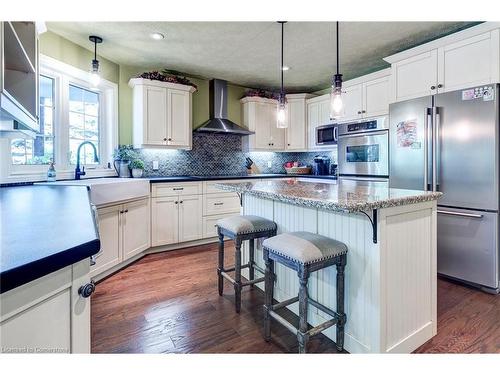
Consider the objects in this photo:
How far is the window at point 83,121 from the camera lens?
322cm

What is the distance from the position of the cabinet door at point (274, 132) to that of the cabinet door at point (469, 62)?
8.70 ft

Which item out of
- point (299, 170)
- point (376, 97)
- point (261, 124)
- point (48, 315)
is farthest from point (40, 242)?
point (299, 170)

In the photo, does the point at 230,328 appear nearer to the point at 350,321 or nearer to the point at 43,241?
the point at 350,321

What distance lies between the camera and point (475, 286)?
8.37 feet

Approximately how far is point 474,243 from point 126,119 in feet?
13.8

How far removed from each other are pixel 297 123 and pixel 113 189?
3362mm

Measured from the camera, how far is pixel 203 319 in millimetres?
2049

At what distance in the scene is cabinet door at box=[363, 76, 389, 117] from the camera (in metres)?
3.50

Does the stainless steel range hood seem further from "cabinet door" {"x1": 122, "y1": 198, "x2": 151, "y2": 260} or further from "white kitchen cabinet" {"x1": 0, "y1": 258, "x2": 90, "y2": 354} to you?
"white kitchen cabinet" {"x1": 0, "y1": 258, "x2": 90, "y2": 354}

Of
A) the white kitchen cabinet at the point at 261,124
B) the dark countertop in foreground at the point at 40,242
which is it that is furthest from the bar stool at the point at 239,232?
the white kitchen cabinet at the point at 261,124

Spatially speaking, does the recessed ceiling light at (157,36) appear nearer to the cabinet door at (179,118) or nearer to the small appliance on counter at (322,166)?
the cabinet door at (179,118)

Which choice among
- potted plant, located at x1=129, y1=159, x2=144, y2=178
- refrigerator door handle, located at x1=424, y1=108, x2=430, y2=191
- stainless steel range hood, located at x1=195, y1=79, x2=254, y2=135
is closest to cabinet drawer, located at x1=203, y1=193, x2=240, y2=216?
potted plant, located at x1=129, y1=159, x2=144, y2=178

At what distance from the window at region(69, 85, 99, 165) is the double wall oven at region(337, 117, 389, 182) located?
3.30 metres

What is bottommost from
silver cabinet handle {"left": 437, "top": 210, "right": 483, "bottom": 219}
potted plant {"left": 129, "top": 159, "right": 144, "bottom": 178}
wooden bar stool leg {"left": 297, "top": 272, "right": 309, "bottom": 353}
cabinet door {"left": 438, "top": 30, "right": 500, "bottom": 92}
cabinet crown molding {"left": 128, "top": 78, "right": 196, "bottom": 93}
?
wooden bar stool leg {"left": 297, "top": 272, "right": 309, "bottom": 353}
